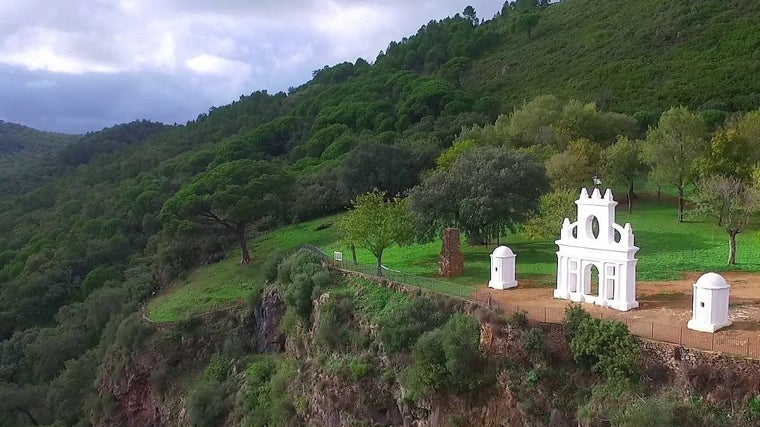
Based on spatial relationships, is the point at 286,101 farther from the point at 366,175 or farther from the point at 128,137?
the point at 366,175

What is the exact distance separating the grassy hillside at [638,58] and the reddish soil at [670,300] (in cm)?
4155

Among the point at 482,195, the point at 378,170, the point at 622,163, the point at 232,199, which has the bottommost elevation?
the point at 232,199

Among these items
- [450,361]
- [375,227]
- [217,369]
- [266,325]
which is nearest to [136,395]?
[217,369]

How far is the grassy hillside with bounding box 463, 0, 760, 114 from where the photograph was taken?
2552 inches

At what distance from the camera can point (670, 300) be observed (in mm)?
21969

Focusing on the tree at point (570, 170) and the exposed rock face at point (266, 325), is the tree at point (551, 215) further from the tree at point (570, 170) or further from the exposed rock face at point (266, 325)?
the exposed rock face at point (266, 325)

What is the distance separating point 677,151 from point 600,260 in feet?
65.0

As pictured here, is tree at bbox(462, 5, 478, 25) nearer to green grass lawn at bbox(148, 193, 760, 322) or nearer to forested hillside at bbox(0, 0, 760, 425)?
forested hillside at bbox(0, 0, 760, 425)

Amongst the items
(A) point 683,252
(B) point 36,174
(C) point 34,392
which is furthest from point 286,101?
(A) point 683,252

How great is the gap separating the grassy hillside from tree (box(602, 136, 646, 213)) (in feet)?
71.8

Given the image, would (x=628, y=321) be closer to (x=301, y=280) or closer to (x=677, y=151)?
(x=301, y=280)

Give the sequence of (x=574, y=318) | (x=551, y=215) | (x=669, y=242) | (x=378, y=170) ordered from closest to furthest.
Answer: (x=574, y=318) → (x=551, y=215) → (x=669, y=242) → (x=378, y=170)

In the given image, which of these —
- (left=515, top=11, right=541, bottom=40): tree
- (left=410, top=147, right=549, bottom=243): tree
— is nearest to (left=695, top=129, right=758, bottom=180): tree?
(left=410, top=147, right=549, bottom=243): tree

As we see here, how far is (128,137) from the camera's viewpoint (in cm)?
11962
